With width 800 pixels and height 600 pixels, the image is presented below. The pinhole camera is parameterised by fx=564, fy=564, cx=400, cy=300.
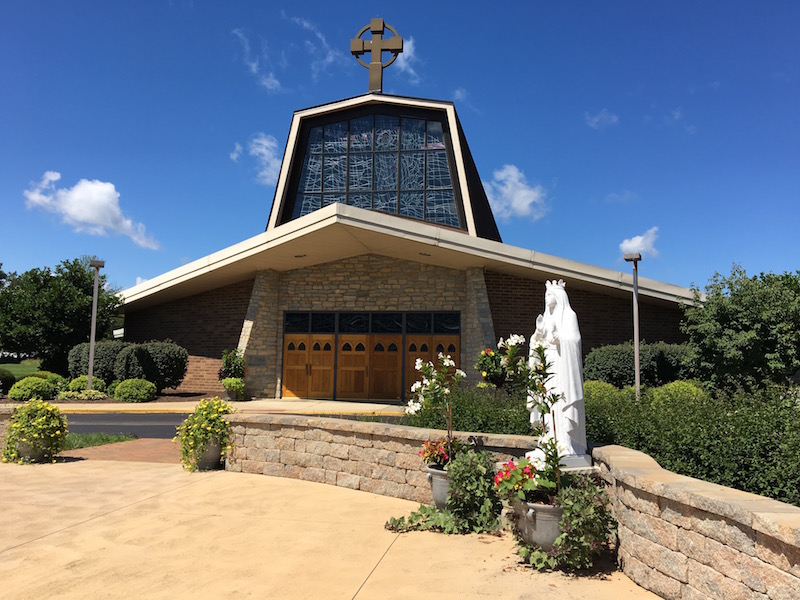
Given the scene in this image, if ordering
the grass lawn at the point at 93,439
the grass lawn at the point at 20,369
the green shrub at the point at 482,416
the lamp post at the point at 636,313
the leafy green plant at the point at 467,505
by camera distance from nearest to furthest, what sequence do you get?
the leafy green plant at the point at 467,505
the green shrub at the point at 482,416
the grass lawn at the point at 93,439
the lamp post at the point at 636,313
the grass lawn at the point at 20,369

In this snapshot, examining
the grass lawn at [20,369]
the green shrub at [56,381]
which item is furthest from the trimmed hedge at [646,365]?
the grass lawn at [20,369]

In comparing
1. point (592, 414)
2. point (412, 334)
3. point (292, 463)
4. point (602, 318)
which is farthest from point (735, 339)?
point (292, 463)

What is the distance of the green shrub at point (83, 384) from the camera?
18.4 metres

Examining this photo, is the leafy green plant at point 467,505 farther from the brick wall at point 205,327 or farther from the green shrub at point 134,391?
the brick wall at point 205,327

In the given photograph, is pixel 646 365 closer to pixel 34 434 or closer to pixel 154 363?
pixel 34 434

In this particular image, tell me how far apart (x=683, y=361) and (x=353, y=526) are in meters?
11.7

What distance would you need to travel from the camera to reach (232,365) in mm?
18328

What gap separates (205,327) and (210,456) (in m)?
12.9

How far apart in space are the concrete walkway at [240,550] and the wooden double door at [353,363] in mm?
11718

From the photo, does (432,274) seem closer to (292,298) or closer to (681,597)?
(292,298)

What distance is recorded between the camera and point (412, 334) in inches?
753

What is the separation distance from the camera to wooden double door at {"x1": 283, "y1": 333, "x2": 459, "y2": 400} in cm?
1916

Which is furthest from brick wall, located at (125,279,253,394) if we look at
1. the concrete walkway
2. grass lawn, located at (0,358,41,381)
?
the concrete walkway

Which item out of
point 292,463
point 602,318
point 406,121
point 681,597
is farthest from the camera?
point 406,121
